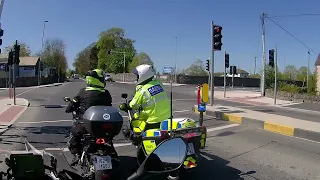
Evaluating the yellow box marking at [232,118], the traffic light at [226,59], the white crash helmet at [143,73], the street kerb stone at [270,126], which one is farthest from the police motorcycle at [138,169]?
the traffic light at [226,59]

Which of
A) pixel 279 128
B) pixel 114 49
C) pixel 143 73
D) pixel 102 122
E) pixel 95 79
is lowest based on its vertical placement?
pixel 279 128

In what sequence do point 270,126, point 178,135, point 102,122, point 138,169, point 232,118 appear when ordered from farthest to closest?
1. point 232,118
2. point 270,126
3. point 178,135
4. point 102,122
5. point 138,169

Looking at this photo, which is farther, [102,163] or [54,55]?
[54,55]

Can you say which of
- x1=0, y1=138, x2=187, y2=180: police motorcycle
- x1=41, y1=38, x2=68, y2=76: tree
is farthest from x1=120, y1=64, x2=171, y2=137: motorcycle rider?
x1=41, y1=38, x2=68, y2=76: tree

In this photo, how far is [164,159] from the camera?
131 inches

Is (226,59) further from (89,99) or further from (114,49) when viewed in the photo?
(114,49)

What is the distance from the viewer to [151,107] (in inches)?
218

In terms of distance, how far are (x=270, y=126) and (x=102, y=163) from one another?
7829 millimetres

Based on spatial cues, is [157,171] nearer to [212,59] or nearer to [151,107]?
[151,107]

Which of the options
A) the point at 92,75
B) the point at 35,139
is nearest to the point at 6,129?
the point at 35,139

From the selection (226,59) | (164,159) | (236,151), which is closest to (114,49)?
(226,59)

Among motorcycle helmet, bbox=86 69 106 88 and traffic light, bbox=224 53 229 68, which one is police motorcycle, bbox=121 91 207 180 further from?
traffic light, bbox=224 53 229 68

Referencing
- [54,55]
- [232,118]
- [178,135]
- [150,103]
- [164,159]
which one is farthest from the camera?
[54,55]

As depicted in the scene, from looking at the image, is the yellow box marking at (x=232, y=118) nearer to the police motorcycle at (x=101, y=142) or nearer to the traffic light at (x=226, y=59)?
the police motorcycle at (x=101, y=142)
